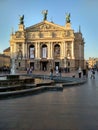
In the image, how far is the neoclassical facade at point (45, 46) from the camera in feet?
288

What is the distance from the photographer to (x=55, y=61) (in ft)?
291

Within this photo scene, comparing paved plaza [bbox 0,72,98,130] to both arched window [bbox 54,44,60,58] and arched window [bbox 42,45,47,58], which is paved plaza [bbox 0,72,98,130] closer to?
arched window [bbox 54,44,60,58]

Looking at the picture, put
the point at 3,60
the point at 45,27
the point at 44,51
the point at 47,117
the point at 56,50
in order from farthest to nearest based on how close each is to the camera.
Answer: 1. the point at 3,60
2. the point at 44,51
3. the point at 56,50
4. the point at 45,27
5. the point at 47,117

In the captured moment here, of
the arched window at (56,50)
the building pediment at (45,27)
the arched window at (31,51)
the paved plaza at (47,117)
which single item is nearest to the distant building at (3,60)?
the arched window at (31,51)

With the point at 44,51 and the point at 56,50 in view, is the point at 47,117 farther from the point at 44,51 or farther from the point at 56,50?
the point at 44,51

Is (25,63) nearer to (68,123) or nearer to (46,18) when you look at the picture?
(46,18)

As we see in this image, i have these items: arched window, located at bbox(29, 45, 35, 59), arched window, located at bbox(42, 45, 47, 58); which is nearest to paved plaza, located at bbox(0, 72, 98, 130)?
arched window, located at bbox(42, 45, 47, 58)

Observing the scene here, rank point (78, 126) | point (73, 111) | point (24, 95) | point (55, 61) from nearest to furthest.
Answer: point (78, 126) → point (73, 111) → point (24, 95) → point (55, 61)

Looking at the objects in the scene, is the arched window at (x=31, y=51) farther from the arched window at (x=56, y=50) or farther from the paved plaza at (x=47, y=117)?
the paved plaza at (x=47, y=117)

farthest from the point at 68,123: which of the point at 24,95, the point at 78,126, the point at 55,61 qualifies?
the point at 55,61

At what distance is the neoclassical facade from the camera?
8788cm

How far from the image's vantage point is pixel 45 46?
91.7 m

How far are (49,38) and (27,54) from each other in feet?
33.1

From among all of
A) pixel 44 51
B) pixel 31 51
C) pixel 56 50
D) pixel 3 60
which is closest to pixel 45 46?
pixel 44 51
